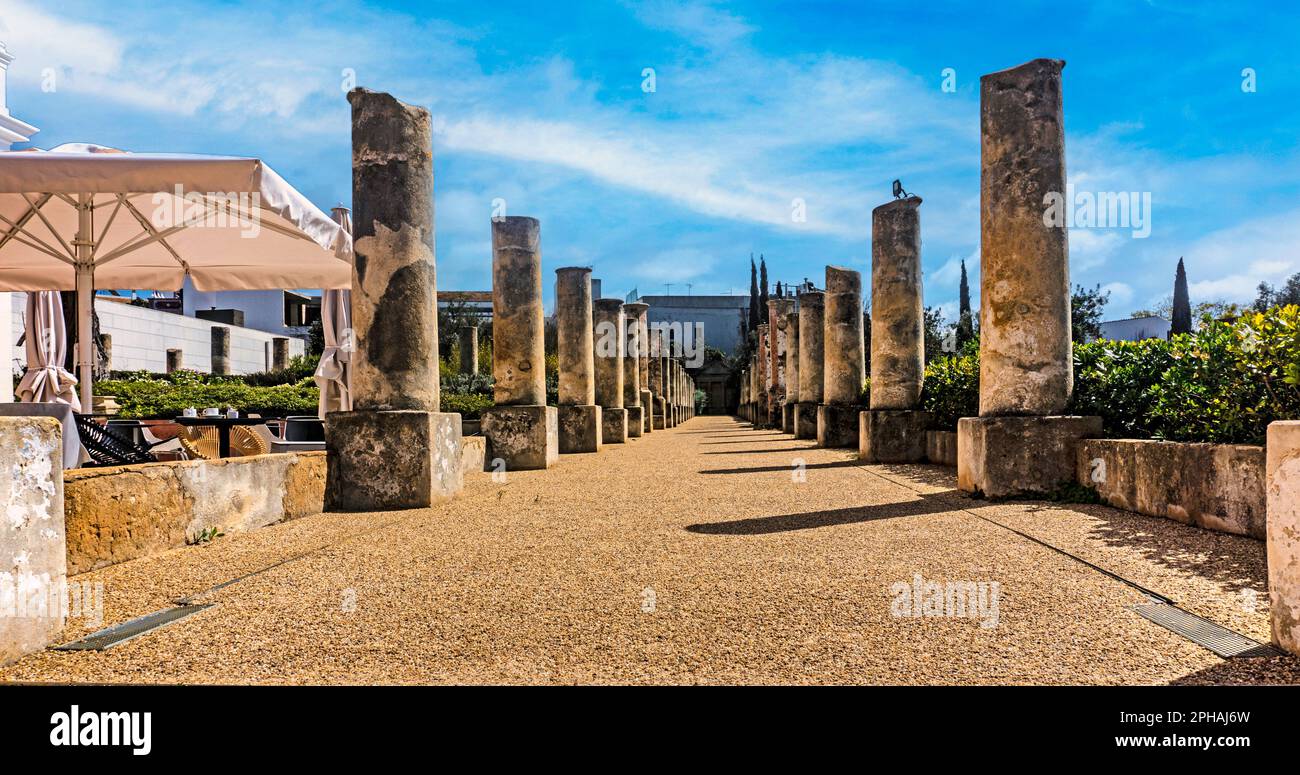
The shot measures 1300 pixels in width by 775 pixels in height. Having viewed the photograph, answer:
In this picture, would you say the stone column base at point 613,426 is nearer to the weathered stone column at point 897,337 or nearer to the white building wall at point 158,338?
the weathered stone column at point 897,337

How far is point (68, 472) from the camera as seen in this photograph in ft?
12.5

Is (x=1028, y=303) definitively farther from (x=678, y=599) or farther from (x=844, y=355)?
(x=844, y=355)

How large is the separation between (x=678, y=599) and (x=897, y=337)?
854 cm

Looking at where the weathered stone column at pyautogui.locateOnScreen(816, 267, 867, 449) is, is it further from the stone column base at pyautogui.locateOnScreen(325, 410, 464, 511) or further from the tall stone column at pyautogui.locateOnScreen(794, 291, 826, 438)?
the stone column base at pyautogui.locateOnScreen(325, 410, 464, 511)

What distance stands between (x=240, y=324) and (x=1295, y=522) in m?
49.4

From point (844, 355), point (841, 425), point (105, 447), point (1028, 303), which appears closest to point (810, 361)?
point (844, 355)

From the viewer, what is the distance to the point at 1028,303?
6719mm

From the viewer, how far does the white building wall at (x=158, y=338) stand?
3041 cm

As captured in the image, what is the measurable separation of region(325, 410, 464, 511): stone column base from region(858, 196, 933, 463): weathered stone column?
658 centimetres

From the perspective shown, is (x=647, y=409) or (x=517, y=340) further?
(x=647, y=409)
